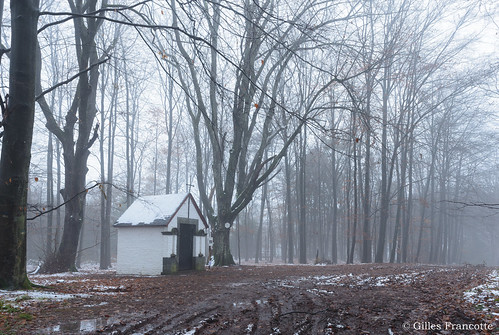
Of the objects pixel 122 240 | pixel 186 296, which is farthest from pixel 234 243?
pixel 186 296

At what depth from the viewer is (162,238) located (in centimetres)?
1620

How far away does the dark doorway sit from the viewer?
1762 cm

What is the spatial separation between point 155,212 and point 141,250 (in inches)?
64.1

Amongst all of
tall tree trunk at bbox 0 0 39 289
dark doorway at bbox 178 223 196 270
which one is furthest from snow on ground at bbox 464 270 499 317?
dark doorway at bbox 178 223 196 270

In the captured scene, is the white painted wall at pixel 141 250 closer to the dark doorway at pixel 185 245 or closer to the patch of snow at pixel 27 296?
the dark doorway at pixel 185 245

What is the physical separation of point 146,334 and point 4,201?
388 centimetres

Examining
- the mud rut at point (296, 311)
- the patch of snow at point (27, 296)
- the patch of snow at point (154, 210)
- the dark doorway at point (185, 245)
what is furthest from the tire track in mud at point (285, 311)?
the dark doorway at point (185, 245)

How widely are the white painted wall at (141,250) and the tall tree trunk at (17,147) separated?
895 cm

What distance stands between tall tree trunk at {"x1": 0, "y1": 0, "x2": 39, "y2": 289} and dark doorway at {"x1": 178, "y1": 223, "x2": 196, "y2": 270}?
10.4 metres

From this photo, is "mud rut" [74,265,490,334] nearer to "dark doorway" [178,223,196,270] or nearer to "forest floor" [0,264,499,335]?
"forest floor" [0,264,499,335]

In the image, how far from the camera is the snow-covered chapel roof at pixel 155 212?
16.4m

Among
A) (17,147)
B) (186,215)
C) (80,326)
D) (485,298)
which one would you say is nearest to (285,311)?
(80,326)

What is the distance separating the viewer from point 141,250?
1661 centimetres

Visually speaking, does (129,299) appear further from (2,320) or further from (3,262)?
(2,320)
